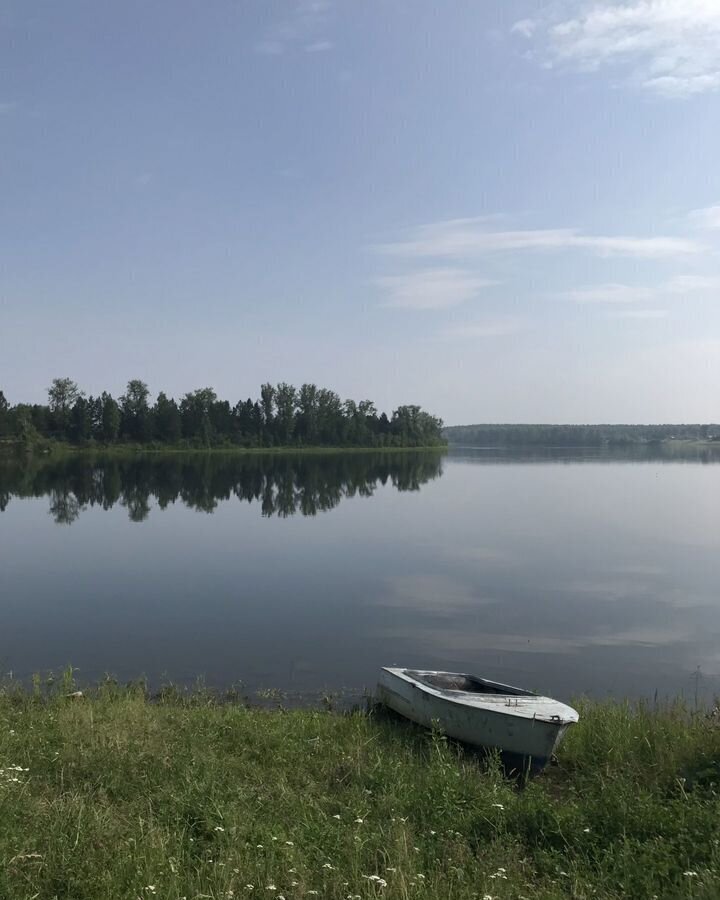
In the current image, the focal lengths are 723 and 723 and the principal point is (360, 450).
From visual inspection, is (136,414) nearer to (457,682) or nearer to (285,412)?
(285,412)

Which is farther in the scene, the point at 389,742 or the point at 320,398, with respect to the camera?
the point at 320,398

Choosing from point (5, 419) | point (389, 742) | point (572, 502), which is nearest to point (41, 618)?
point (389, 742)

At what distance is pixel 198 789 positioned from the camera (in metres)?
8.32

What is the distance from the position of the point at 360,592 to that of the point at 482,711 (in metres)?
12.8

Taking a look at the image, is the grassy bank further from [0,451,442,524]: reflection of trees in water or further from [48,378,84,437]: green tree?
[48,378,84,437]: green tree

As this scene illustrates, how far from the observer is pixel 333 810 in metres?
8.34

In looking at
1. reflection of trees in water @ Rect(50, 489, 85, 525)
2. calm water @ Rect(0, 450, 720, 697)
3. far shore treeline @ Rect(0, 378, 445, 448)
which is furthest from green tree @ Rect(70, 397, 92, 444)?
calm water @ Rect(0, 450, 720, 697)

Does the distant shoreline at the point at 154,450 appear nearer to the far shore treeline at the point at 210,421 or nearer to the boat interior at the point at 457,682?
the far shore treeline at the point at 210,421

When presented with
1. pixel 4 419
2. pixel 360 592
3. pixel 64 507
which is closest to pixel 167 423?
pixel 4 419

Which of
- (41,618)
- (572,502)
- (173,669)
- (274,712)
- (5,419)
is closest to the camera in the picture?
(274,712)

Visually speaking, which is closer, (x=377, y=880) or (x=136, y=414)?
(x=377, y=880)

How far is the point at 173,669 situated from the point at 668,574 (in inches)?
740

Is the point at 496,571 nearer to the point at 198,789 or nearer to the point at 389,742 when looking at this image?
the point at 389,742

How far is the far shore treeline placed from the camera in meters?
144
